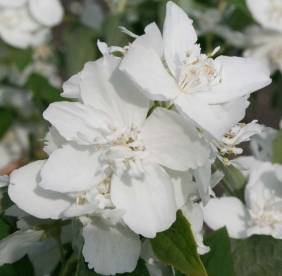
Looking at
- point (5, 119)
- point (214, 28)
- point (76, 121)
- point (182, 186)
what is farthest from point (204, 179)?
point (5, 119)

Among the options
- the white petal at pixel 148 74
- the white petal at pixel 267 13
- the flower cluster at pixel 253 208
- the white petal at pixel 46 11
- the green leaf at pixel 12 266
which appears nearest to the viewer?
the white petal at pixel 148 74

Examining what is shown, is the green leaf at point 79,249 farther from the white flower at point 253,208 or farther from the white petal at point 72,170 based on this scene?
the white flower at point 253,208

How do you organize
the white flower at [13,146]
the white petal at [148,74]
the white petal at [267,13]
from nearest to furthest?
the white petal at [148,74] < the white petal at [267,13] < the white flower at [13,146]

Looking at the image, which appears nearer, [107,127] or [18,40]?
[107,127]

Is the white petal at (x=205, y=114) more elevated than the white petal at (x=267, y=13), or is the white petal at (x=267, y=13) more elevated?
the white petal at (x=205, y=114)

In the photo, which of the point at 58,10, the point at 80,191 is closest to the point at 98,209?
the point at 80,191

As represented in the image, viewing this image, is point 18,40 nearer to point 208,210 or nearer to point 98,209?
point 208,210

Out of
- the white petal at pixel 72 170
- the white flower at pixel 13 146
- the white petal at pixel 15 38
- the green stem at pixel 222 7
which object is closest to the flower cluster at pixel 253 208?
the white petal at pixel 72 170

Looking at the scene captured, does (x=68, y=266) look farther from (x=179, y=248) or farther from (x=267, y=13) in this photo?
(x=267, y=13)
